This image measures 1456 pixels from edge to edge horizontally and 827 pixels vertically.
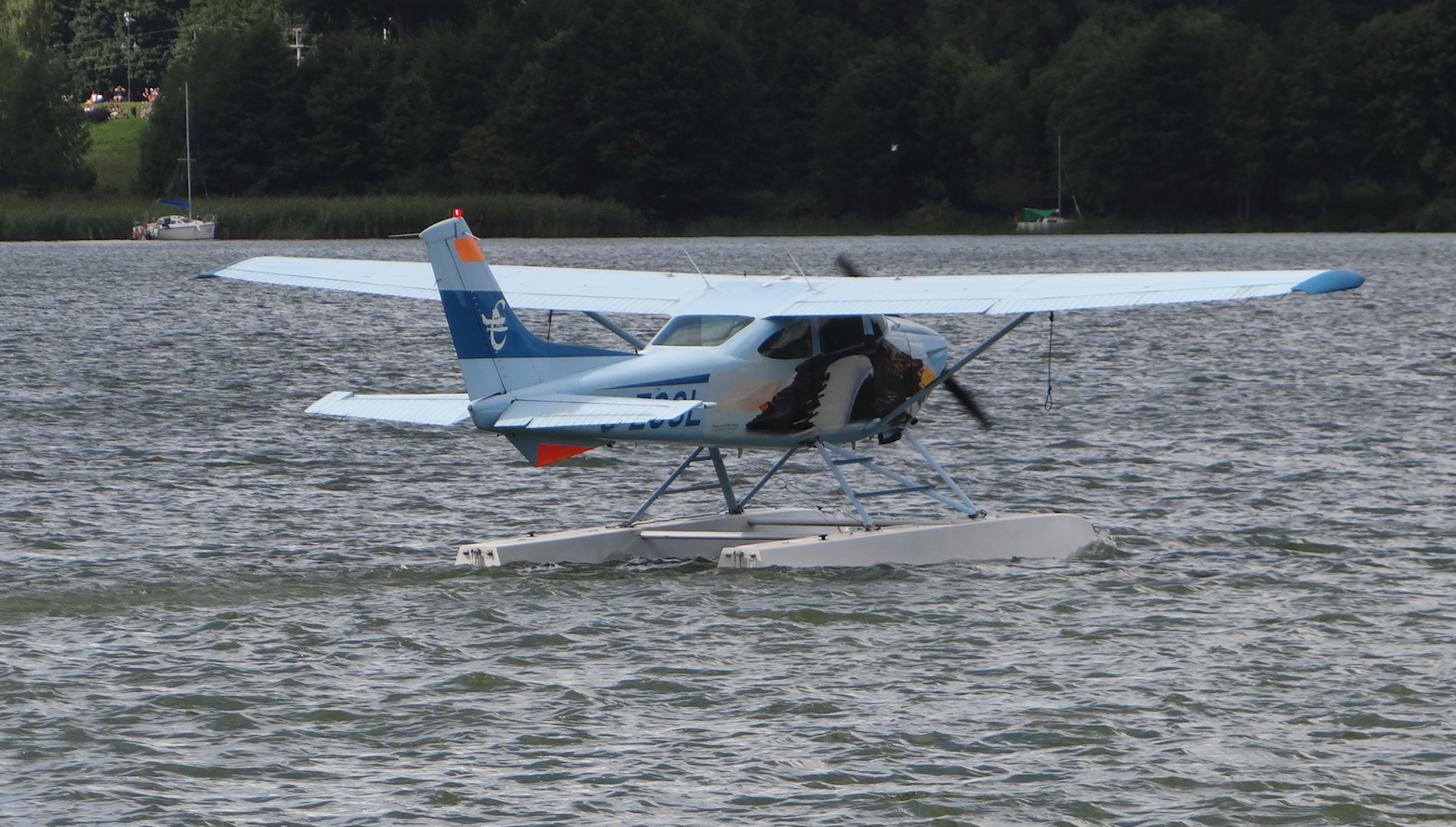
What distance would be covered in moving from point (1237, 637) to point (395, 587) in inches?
221

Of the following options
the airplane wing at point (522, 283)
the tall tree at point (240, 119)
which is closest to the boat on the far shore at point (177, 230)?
the tall tree at point (240, 119)

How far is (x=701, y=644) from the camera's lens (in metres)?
11.9

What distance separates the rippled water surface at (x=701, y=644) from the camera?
9.16 metres

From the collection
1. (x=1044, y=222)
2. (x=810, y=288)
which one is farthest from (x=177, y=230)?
(x=810, y=288)

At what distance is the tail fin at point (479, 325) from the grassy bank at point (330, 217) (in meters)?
66.2

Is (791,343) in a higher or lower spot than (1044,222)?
lower

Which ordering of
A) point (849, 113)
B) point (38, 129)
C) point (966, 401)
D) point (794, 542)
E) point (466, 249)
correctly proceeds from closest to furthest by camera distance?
point (466, 249), point (794, 542), point (966, 401), point (38, 129), point (849, 113)

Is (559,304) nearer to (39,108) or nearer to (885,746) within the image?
(885,746)

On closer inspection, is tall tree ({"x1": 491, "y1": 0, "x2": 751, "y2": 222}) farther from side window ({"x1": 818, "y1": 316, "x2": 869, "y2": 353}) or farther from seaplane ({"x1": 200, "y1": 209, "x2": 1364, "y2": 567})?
side window ({"x1": 818, "y1": 316, "x2": 869, "y2": 353})

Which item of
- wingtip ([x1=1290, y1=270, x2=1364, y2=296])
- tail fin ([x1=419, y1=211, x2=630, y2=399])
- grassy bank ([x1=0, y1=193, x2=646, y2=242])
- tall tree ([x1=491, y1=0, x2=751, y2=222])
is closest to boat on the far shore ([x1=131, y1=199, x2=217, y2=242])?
grassy bank ([x1=0, y1=193, x2=646, y2=242])

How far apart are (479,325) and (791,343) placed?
2215 millimetres

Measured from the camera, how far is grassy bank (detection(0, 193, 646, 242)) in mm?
80250

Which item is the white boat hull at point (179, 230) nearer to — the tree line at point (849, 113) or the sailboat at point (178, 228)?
the sailboat at point (178, 228)

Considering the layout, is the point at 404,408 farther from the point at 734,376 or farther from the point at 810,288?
the point at 810,288
